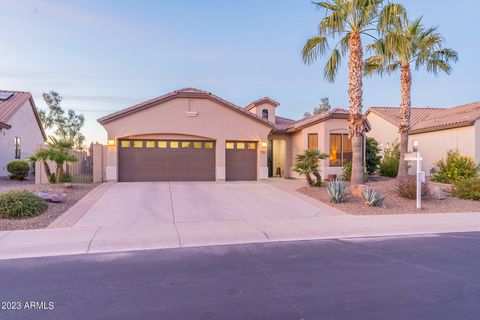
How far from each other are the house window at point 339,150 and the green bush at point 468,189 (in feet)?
23.6

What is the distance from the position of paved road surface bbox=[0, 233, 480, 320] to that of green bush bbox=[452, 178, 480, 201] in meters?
8.33

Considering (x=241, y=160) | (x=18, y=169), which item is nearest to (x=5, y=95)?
(x=18, y=169)

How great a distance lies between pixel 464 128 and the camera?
22.0 meters

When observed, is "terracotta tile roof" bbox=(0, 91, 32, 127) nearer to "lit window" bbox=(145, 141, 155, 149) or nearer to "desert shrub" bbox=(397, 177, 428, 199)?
"lit window" bbox=(145, 141, 155, 149)

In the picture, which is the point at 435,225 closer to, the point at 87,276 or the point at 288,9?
the point at 87,276

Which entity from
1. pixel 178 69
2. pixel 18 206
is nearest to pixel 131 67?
pixel 178 69

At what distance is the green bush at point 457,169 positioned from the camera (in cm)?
1892

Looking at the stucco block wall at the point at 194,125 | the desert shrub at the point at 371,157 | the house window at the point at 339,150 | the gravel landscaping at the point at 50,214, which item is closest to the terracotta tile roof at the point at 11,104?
the stucco block wall at the point at 194,125

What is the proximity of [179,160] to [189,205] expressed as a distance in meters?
7.49

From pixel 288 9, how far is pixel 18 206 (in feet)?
50.2

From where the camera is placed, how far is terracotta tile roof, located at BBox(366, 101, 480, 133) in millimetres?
22188

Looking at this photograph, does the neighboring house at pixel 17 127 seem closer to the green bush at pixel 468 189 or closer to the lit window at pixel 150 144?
the lit window at pixel 150 144

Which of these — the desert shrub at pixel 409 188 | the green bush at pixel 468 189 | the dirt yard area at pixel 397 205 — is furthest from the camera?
the green bush at pixel 468 189

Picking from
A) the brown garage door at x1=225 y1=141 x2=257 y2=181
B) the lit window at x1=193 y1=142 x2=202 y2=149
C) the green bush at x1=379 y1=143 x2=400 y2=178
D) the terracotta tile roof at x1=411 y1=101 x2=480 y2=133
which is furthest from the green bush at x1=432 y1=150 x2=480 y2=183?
the lit window at x1=193 y1=142 x2=202 y2=149
